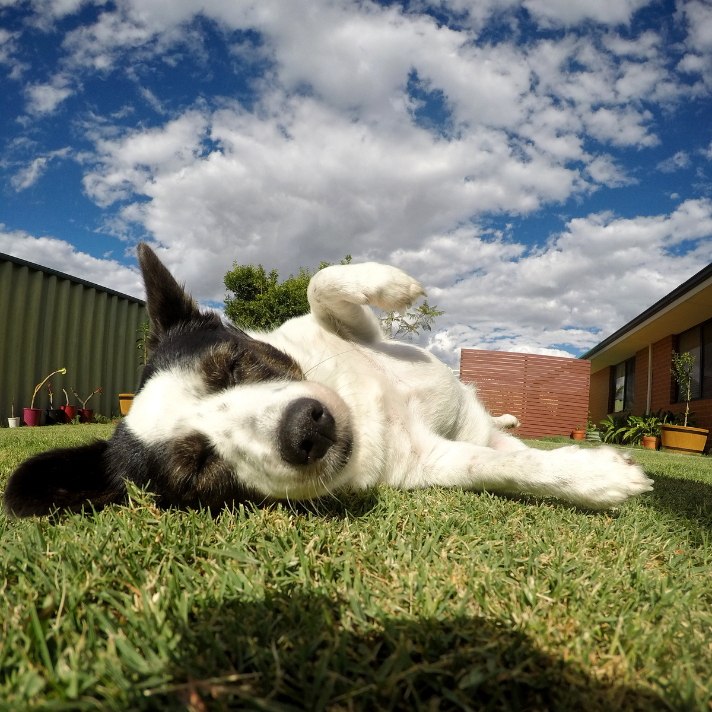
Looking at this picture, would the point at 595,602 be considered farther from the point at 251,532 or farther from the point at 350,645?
the point at 251,532

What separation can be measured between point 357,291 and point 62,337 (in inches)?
480

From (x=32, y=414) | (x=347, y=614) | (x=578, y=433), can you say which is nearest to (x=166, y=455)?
(x=347, y=614)

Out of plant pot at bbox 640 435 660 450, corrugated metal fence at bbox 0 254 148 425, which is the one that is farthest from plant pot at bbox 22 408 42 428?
plant pot at bbox 640 435 660 450

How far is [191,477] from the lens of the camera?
1.85 meters

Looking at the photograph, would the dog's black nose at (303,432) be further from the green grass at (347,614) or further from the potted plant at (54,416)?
the potted plant at (54,416)

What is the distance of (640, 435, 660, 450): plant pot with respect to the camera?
13211mm

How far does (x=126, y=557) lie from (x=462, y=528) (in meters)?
1.03

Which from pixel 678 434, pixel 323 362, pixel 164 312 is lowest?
pixel 678 434

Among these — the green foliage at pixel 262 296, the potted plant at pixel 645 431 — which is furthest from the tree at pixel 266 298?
the potted plant at pixel 645 431

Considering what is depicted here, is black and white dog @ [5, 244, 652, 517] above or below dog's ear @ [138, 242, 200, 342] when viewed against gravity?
below

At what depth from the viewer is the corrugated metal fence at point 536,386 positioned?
50.0 feet

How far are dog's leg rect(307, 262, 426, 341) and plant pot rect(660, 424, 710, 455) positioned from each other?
1205cm

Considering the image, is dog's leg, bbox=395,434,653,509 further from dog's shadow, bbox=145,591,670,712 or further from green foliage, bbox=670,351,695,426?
green foliage, bbox=670,351,695,426

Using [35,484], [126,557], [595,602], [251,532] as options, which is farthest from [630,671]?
[35,484]
